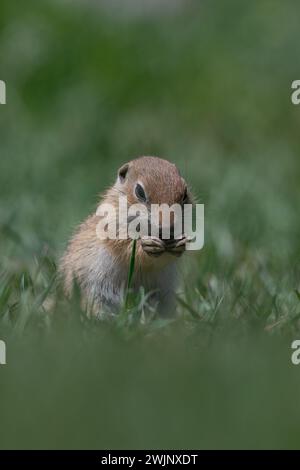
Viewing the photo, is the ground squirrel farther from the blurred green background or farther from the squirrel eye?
the blurred green background

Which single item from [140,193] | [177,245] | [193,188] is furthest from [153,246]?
[193,188]

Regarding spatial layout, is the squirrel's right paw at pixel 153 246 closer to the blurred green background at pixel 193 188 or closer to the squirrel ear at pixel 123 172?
the blurred green background at pixel 193 188

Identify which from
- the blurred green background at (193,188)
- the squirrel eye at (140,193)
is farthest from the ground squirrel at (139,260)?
the blurred green background at (193,188)

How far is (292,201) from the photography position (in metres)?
8.46

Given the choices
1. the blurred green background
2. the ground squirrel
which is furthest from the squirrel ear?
the blurred green background

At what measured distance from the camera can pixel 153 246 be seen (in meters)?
5.29

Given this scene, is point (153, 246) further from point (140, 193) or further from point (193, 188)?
point (193, 188)

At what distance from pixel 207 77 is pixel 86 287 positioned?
224 inches

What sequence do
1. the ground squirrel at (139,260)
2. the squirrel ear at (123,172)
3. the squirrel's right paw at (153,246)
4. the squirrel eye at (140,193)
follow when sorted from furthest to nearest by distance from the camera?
the squirrel ear at (123,172) < the squirrel eye at (140,193) < the ground squirrel at (139,260) < the squirrel's right paw at (153,246)

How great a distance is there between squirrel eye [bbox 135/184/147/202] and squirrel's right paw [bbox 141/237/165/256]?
0.28 m

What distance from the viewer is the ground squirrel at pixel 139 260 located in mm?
5430

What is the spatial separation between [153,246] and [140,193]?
394mm

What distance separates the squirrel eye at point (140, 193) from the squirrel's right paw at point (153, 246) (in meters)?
0.28

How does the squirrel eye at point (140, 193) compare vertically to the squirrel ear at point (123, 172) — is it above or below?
below
